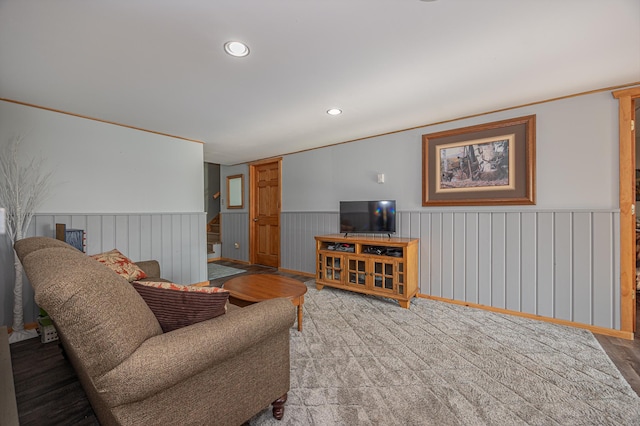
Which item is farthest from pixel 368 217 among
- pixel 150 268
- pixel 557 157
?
pixel 150 268

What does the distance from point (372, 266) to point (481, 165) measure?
1.66 metres

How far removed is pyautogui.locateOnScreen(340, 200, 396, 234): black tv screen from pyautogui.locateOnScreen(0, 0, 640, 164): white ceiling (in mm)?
1139

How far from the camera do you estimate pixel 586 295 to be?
2.44m

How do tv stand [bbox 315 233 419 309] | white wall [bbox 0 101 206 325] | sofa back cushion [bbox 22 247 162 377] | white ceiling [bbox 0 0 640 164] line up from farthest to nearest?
tv stand [bbox 315 233 419 309] → white wall [bbox 0 101 206 325] → white ceiling [bbox 0 0 640 164] → sofa back cushion [bbox 22 247 162 377]

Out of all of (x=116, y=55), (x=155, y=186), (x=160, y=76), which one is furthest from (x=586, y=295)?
(x=155, y=186)

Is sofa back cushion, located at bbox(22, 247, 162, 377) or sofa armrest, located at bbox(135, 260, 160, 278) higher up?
sofa back cushion, located at bbox(22, 247, 162, 377)

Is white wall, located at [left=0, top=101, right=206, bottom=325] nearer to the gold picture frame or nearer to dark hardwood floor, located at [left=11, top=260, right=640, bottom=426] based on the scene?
dark hardwood floor, located at [left=11, top=260, right=640, bottom=426]

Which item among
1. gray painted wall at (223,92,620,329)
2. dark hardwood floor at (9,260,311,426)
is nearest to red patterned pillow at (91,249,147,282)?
dark hardwood floor at (9,260,311,426)

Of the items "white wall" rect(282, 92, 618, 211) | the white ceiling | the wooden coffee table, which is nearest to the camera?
the white ceiling

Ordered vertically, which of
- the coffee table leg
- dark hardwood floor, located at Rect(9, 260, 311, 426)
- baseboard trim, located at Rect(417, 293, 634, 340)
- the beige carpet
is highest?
the coffee table leg

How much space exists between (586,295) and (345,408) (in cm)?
249

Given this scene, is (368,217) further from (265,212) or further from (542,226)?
(265,212)

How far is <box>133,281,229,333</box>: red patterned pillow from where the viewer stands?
1155 mm

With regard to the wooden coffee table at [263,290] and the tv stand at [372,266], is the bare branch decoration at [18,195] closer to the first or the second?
the wooden coffee table at [263,290]
